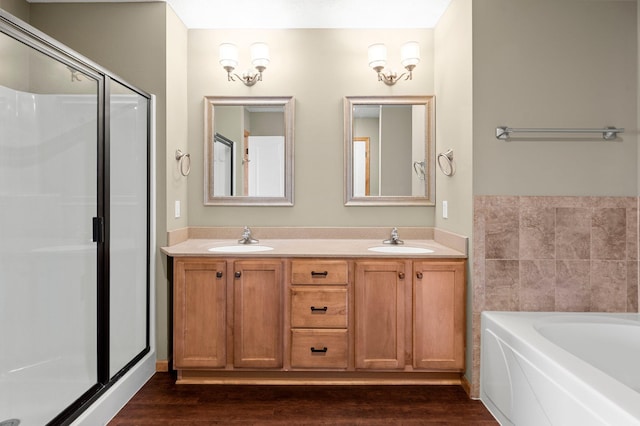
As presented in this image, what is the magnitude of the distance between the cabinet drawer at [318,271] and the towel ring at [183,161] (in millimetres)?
1146

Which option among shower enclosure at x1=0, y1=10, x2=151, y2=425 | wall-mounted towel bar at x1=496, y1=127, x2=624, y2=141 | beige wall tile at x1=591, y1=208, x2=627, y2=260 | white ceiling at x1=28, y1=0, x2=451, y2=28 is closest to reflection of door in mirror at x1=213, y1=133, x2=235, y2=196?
shower enclosure at x1=0, y1=10, x2=151, y2=425

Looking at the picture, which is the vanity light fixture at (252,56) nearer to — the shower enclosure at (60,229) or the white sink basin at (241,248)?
the shower enclosure at (60,229)

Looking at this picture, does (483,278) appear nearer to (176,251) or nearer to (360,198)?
(360,198)

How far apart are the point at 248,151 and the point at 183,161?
1.57 feet

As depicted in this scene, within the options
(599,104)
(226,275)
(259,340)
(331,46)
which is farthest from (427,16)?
(259,340)

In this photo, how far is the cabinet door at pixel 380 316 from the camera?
244cm

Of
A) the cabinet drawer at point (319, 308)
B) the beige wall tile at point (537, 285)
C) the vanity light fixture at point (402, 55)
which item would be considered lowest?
the cabinet drawer at point (319, 308)

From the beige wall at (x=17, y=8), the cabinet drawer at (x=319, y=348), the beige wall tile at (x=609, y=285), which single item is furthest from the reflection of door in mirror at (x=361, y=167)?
the beige wall at (x=17, y=8)

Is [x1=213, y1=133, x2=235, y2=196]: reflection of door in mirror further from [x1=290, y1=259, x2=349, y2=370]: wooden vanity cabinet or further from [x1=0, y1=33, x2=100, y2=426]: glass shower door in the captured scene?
[x1=0, y1=33, x2=100, y2=426]: glass shower door

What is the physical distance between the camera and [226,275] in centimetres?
246

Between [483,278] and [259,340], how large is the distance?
137cm

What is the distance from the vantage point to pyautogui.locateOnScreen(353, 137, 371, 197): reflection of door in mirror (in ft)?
9.92

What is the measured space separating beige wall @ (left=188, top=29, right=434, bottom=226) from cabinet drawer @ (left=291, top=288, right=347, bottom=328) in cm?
73

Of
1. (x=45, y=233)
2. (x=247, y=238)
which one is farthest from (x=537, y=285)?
(x=45, y=233)
